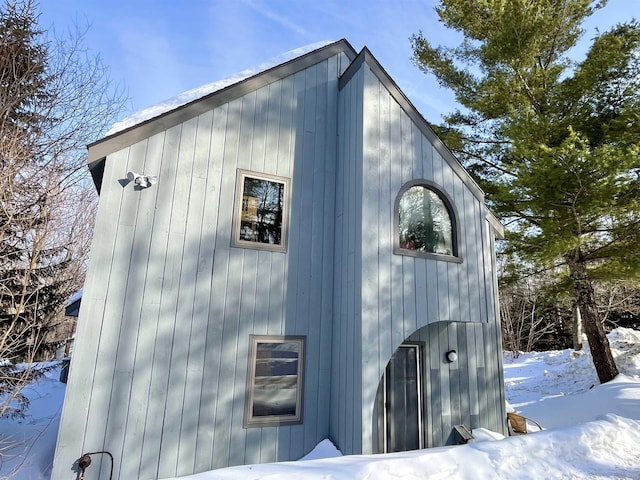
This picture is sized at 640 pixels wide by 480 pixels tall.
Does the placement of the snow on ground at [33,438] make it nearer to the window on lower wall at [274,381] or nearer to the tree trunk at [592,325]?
the window on lower wall at [274,381]

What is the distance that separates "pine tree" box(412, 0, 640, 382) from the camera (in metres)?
9.18

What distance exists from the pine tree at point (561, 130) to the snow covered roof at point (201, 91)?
621 cm

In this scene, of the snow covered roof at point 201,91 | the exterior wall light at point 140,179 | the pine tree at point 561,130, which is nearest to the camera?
the exterior wall light at point 140,179

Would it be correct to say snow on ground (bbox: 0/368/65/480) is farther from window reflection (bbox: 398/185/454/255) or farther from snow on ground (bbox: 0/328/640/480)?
window reflection (bbox: 398/185/454/255)

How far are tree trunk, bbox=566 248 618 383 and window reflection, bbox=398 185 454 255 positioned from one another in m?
6.58

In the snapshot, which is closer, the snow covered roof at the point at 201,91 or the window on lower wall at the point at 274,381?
the window on lower wall at the point at 274,381

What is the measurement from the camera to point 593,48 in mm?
10719

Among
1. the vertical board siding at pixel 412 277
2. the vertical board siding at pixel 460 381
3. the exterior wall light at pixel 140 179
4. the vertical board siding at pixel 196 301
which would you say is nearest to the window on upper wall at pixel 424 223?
the vertical board siding at pixel 412 277

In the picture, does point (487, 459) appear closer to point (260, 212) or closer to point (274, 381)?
point (274, 381)

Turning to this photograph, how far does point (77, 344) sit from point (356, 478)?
11.9 feet

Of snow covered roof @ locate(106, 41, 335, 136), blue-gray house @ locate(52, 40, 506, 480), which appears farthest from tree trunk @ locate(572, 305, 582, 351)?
snow covered roof @ locate(106, 41, 335, 136)

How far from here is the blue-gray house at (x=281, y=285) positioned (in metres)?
4.93

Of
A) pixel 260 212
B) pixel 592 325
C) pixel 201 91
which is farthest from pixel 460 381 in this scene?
pixel 201 91

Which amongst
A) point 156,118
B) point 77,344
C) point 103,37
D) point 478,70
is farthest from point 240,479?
point 478,70
